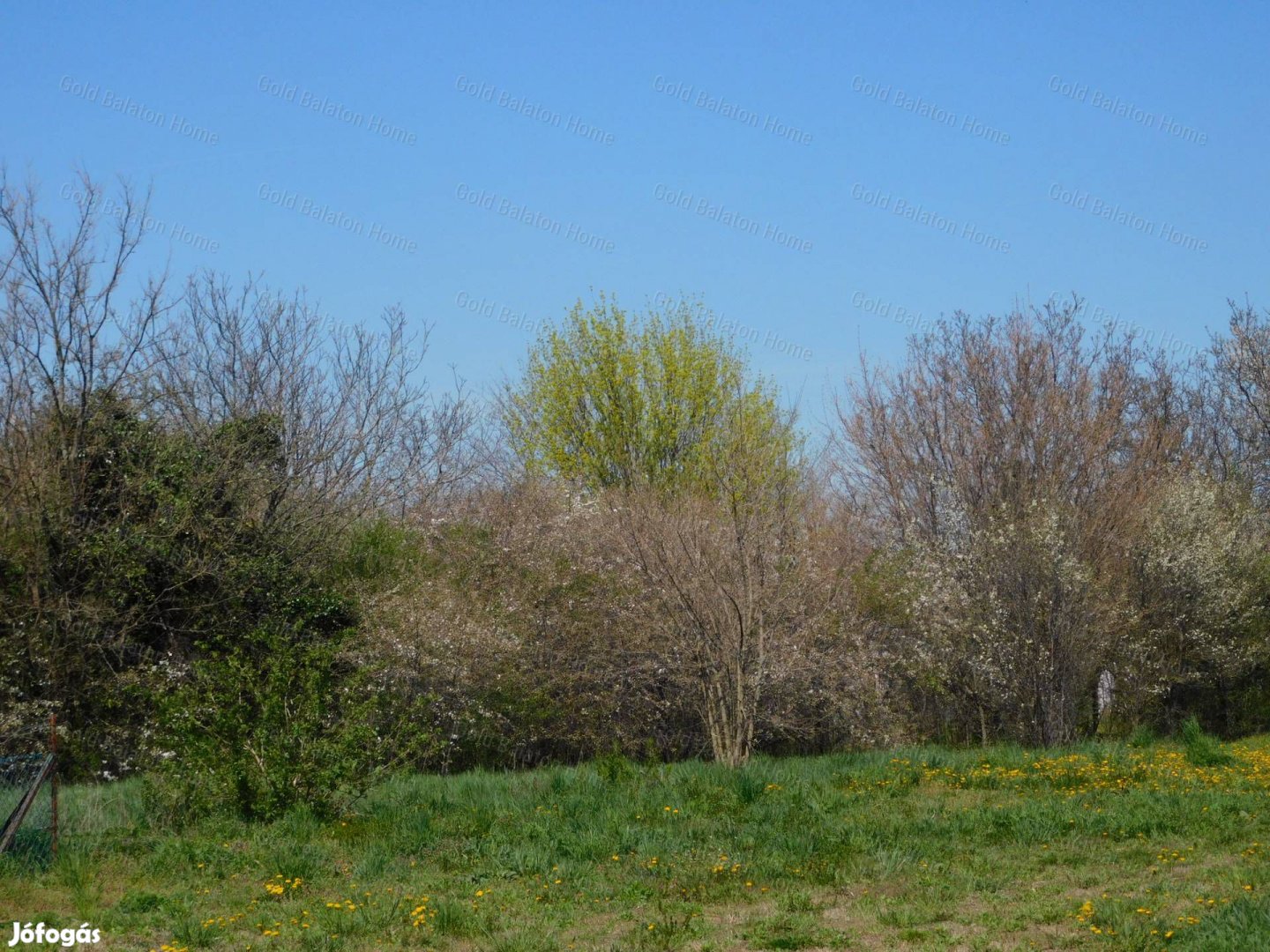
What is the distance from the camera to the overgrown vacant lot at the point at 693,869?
19.7 feet

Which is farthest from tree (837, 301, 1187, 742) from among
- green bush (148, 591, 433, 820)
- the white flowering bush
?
green bush (148, 591, 433, 820)

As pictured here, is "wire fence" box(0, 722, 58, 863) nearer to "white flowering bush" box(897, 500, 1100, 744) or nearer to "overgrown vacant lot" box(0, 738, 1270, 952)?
"overgrown vacant lot" box(0, 738, 1270, 952)

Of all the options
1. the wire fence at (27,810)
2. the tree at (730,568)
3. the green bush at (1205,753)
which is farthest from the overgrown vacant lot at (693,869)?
the tree at (730,568)

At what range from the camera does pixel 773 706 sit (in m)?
16.3

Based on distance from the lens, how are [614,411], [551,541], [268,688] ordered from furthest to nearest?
[614,411] < [551,541] < [268,688]

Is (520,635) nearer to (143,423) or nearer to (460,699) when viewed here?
(460,699)

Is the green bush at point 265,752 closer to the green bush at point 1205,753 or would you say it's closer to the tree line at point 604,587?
the tree line at point 604,587

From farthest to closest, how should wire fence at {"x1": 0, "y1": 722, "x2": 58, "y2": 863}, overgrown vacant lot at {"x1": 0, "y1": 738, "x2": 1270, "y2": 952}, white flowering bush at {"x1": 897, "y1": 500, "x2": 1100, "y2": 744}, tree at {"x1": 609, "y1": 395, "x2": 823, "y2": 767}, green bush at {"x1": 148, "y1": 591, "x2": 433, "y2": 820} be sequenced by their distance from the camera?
white flowering bush at {"x1": 897, "y1": 500, "x2": 1100, "y2": 744} < tree at {"x1": 609, "y1": 395, "x2": 823, "y2": 767} < green bush at {"x1": 148, "y1": 591, "x2": 433, "y2": 820} < wire fence at {"x1": 0, "y1": 722, "x2": 58, "y2": 863} < overgrown vacant lot at {"x1": 0, "y1": 738, "x2": 1270, "y2": 952}

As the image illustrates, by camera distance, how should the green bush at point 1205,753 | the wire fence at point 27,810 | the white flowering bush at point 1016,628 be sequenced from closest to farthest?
the wire fence at point 27,810 → the green bush at point 1205,753 → the white flowering bush at point 1016,628

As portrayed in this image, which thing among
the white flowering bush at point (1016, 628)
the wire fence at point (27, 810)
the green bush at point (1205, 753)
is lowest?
the green bush at point (1205, 753)

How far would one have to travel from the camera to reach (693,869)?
728 cm

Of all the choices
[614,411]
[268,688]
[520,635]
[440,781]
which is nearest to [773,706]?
[520,635]

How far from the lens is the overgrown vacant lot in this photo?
601 cm

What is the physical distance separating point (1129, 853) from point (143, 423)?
45.9ft
